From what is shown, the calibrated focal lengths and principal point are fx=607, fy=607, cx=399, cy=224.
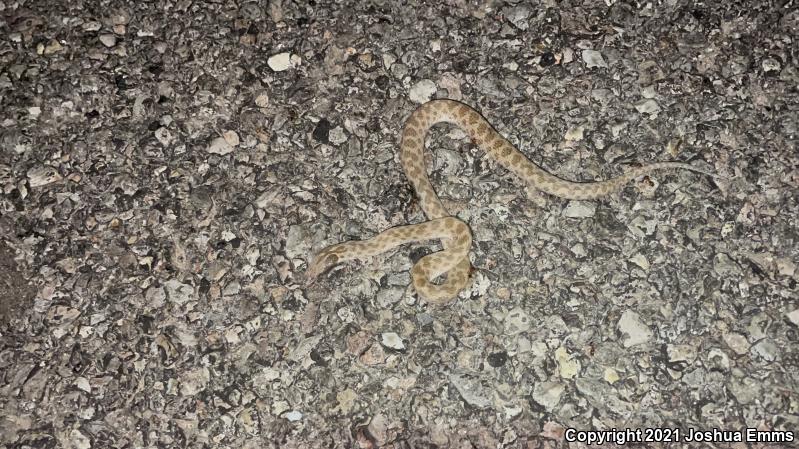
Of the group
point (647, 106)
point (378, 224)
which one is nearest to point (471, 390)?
point (378, 224)

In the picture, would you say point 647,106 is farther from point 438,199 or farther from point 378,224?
point 378,224

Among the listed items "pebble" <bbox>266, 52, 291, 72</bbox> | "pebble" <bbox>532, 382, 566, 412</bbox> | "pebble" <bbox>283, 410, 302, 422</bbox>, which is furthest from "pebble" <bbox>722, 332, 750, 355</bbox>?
"pebble" <bbox>266, 52, 291, 72</bbox>

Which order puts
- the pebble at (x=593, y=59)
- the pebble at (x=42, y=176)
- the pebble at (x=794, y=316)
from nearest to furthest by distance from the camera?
the pebble at (x=794, y=316), the pebble at (x=42, y=176), the pebble at (x=593, y=59)

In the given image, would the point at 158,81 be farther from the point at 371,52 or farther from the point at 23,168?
the point at 371,52

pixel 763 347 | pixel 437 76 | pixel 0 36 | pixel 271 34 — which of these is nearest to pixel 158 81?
pixel 271 34

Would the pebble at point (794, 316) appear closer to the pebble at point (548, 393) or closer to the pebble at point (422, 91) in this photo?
the pebble at point (548, 393)

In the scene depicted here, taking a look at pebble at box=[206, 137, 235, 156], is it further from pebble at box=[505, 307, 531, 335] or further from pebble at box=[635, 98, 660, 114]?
pebble at box=[635, 98, 660, 114]

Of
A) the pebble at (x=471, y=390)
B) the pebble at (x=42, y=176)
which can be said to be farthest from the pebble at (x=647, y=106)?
the pebble at (x=42, y=176)
